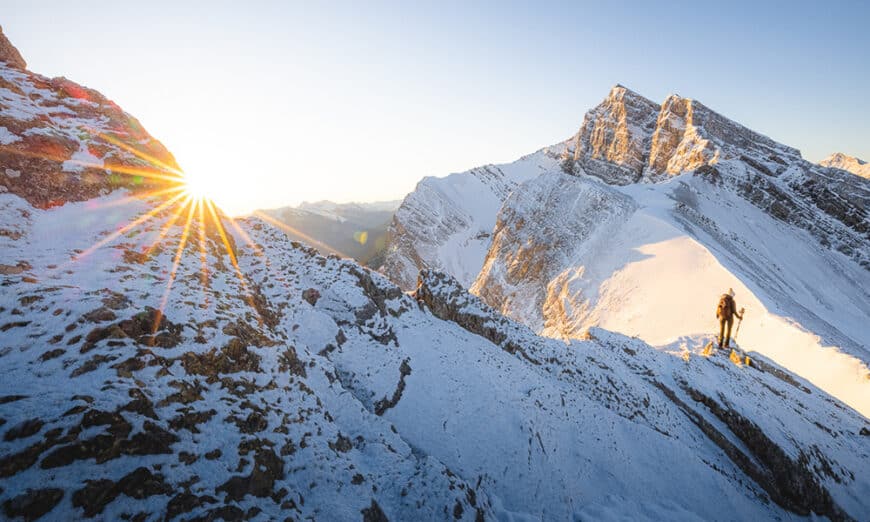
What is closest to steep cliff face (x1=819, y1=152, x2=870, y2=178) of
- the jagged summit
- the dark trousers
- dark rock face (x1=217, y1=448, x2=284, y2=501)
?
the jagged summit

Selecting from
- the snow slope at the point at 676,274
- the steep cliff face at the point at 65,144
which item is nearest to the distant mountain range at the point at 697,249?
the snow slope at the point at 676,274

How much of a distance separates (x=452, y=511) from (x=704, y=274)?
29.9m

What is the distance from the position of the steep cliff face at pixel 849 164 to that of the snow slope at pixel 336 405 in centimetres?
12137

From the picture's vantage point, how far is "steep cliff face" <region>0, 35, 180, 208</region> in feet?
Answer: 36.3

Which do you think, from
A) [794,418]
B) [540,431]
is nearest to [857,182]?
[794,418]

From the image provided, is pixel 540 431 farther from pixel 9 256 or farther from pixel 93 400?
pixel 9 256

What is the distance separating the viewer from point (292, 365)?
9062mm

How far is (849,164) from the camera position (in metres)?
113

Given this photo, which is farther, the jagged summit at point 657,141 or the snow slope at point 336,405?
the jagged summit at point 657,141

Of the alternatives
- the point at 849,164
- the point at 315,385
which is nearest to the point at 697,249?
the point at 315,385

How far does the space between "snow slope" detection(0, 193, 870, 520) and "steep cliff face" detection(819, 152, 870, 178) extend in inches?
4779

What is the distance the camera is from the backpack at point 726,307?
58.4 ft

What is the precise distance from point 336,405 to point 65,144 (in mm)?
13739

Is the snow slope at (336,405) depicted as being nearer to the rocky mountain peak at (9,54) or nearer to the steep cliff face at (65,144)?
the steep cliff face at (65,144)
